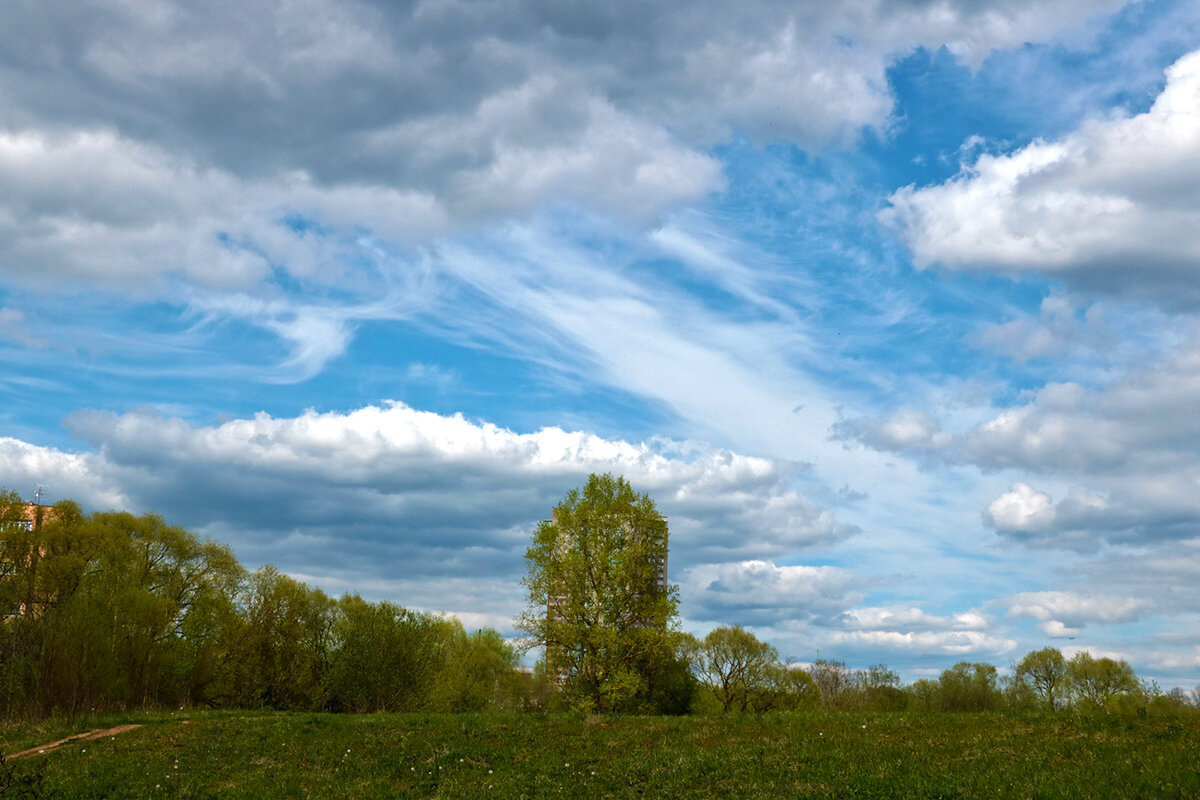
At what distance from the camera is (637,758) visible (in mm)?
25422

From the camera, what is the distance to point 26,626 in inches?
2162

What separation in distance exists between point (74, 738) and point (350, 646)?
29.2 meters

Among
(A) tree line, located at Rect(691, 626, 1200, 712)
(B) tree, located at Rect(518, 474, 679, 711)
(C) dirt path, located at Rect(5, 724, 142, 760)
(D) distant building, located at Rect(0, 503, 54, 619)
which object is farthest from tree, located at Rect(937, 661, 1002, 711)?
(D) distant building, located at Rect(0, 503, 54, 619)

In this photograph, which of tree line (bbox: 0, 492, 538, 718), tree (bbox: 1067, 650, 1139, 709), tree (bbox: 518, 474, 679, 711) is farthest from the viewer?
tree (bbox: 1067, 650, 1139, 709)

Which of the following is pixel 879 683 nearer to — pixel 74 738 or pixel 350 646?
pixel 350 646

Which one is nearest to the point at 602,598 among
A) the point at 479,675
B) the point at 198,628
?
the point at 198,628

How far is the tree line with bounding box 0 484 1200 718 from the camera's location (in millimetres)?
45062

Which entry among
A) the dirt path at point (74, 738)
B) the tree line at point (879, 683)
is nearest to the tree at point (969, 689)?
the tree line at point (879, 683)

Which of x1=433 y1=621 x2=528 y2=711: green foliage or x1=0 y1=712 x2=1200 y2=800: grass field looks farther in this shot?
x1=433 y1=621 x2=528 y2=711: green foliage

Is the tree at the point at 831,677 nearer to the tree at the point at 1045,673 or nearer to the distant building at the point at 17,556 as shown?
the tree at the point at 1045,673

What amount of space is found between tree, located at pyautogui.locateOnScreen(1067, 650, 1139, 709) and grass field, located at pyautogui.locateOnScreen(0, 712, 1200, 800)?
5845 cm

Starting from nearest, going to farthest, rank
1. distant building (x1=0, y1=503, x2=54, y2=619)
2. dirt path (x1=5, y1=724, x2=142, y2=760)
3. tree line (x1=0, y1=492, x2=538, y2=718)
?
1. dirt path (x1=5, y1=724, x2=142, y2=760)
2. tree line (x1=0, y1=492, x2=538, y2=718)
3. distant building (x1=0, y1=503, x2=54, y2=619)

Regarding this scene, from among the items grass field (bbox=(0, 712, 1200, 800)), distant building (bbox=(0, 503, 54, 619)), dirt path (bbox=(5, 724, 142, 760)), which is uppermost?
distant building (bbox=(0, 503, 54, 619))

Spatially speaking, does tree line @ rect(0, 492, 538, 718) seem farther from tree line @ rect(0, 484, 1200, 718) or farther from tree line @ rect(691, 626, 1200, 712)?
tree line @ rect(691, 626, 1200, 712)
